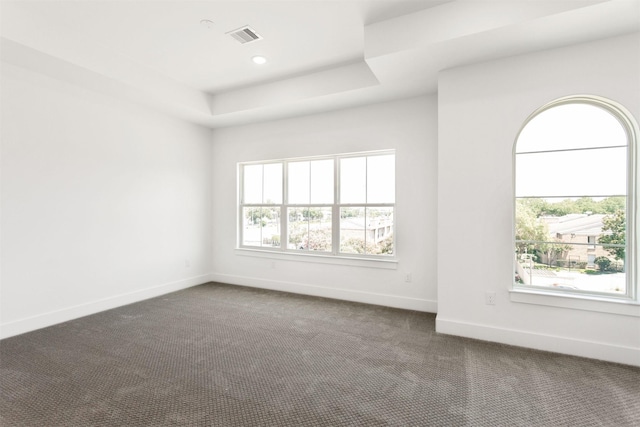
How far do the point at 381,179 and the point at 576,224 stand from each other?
6.97 feet

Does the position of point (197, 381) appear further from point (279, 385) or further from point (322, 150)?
point (322, 150)

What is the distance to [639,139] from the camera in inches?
100

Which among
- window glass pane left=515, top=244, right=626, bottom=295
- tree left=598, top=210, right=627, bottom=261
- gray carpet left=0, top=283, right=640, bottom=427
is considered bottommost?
gray carpet left=0, top=283, right=640, bottom=427

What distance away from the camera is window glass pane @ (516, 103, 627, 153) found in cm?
271

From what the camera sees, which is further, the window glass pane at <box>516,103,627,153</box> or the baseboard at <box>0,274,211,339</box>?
the baseboard at <box>0,274,211,339</box>

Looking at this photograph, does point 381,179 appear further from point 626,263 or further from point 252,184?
point 626,263

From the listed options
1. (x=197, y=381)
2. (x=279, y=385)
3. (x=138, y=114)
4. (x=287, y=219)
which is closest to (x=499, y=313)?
(x=279, y=385)

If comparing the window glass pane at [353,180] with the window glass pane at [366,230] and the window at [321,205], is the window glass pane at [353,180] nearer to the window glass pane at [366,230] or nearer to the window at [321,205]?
the window at [321,205]

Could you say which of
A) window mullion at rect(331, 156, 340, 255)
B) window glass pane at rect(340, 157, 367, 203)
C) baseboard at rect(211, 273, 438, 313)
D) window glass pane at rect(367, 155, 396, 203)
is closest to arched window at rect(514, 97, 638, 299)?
baseboard at rect(211, 273, 438, 313)

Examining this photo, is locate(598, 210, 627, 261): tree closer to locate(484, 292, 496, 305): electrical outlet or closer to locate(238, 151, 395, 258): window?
locate(484, 292, 496, 305): electrical outlet

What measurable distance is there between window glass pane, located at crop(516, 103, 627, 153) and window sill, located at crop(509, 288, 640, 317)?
4.46 feet

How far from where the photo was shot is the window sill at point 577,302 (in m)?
2.51

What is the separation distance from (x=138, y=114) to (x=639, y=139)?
217 inches

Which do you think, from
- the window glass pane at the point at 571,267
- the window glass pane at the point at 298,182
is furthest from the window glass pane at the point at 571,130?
the window glass pane at the point at 298,182
